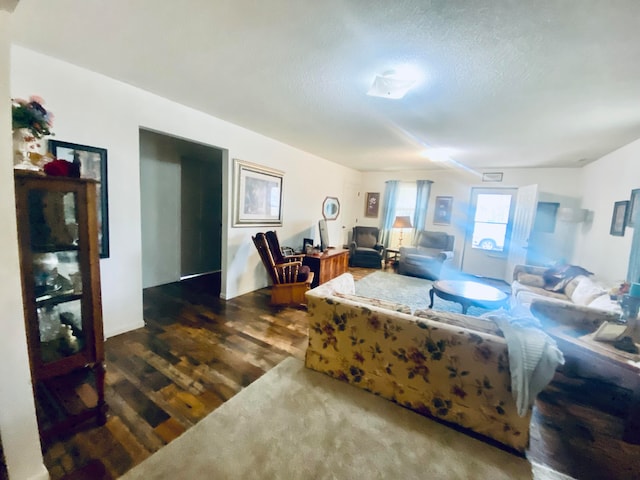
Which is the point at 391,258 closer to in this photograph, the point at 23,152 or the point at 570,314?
the point at 570,314

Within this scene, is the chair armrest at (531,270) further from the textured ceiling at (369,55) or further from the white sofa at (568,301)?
the textured ceiling at (369,55)

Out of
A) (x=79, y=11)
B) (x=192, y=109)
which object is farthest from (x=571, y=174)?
(x=79, y=11)

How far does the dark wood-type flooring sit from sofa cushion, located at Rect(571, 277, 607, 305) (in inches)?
40.7

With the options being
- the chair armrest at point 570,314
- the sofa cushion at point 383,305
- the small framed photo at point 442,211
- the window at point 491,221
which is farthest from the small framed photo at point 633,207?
the small framed photo at point 442,211

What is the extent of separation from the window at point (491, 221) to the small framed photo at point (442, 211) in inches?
22.3

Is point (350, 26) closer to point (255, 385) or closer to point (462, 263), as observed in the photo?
point (255, 385)

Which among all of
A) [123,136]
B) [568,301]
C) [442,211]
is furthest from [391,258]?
[123,136]

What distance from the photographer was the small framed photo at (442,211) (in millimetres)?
6172

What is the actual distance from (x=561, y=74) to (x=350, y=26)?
1.63 m

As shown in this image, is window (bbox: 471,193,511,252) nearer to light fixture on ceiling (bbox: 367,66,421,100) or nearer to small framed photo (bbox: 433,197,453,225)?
small framed photo (bbox: 433,197,453,225)

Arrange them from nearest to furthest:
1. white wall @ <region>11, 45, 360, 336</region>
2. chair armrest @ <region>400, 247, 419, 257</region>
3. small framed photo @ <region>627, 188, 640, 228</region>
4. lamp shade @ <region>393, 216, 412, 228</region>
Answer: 1. white wall @ <region>11, 45, 360, 336</region>
2. small framed photo @ <region>627, 188, 640, 228</region>
3. chair armrest @ <region>400, 247, 419, 257</region>
4. lamp shade @ <region>393, 216, 412, 228</region>

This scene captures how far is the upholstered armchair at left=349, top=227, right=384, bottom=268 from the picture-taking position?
242 inches

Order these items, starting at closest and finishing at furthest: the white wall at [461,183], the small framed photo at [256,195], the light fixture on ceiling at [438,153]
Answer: the small framed photo at [256,195]
the light fixture on ceiling at [438,153]
the white wall at [461,183]

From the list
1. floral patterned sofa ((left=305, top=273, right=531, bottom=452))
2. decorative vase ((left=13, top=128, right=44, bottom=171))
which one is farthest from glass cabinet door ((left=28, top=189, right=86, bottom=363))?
floral patterned sofa ((left=305, top=273, right=531, bottom=452))
